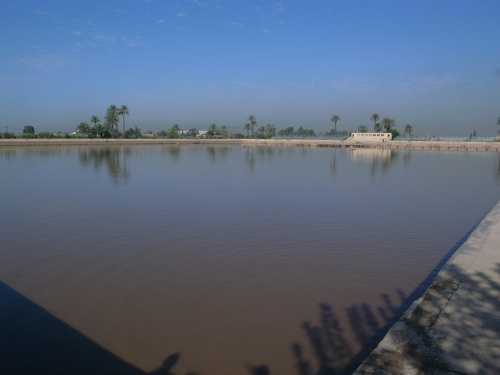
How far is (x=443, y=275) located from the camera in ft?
20.3

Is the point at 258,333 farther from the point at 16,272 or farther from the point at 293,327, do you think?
the point at 16,272

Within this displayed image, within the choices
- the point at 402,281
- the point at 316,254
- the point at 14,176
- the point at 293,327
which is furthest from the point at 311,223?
the point at 14,176

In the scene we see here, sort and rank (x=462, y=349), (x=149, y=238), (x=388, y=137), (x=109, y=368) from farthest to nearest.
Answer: (x=388, y=137)
(x=149, y=238)
(x=109, y=368)
(x=462, y=349)

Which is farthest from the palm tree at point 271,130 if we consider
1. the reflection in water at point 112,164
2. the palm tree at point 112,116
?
the reflection in water at point 112,164

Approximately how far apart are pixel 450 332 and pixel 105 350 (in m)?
4.46

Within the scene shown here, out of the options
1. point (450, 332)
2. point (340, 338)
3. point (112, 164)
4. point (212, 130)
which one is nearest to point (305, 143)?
point (212, 130)

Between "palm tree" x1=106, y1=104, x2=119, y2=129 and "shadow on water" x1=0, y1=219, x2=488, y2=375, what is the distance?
97.6 m

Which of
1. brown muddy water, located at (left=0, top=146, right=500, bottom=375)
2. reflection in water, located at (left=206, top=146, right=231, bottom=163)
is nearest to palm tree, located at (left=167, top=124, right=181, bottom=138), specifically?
reflection in water, located at (left=206, top=146, right=231, bottom=163)

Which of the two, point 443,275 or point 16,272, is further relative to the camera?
point 16,272

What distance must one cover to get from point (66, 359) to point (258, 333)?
2628 mm

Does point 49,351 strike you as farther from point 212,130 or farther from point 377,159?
point 212,130

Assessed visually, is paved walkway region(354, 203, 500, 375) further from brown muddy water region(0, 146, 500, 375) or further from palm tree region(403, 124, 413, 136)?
palm tree region(403, 124, 413, 136)

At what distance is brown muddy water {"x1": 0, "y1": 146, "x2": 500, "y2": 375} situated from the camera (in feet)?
16.0

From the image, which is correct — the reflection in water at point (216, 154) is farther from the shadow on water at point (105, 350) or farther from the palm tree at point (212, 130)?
the palm tree at point (212, 130)
